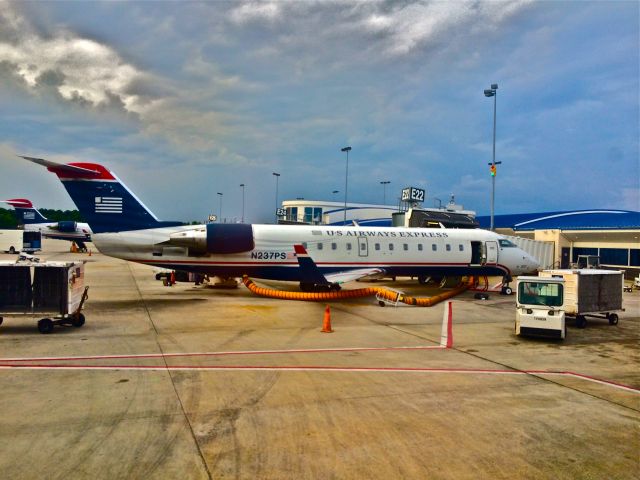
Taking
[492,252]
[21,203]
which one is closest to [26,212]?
[21,203]

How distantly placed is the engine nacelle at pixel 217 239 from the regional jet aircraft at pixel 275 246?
1.6 inches

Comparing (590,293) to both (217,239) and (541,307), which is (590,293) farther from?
(217,239)

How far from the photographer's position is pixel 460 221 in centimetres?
4672

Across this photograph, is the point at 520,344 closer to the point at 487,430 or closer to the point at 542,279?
the point at 542,279

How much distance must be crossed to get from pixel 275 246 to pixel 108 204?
7157mm

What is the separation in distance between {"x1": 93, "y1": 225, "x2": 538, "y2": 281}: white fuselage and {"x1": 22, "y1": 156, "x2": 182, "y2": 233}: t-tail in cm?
50

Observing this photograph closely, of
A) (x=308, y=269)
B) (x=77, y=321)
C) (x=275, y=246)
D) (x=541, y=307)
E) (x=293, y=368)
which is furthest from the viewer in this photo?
(x=275, y=246)

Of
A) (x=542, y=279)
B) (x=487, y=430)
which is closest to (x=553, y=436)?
(x=487, y=430)

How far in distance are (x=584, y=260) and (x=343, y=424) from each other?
35180 millimetres

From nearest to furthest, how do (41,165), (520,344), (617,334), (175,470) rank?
(175,470)
(520,344)
(617,334)
(41,165)

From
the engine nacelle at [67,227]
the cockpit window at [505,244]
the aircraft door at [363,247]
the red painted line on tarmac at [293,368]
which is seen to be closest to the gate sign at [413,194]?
the cockpit window at [505,244]

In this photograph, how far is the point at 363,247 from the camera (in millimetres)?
22172

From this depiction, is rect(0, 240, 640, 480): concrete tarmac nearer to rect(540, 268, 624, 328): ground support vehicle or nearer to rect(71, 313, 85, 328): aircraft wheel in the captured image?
rect(71, 313, 85, 328): aircraft wheel

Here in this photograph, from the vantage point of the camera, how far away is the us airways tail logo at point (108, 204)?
18.9 metres
